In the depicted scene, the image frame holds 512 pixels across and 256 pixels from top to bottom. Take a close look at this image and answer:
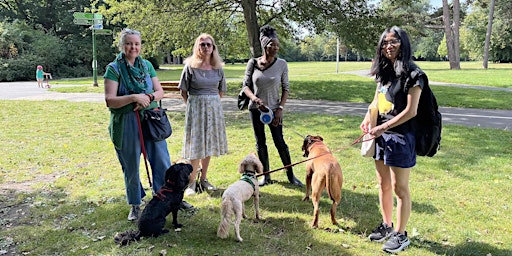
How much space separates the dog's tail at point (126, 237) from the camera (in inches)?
139

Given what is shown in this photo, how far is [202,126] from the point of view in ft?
15.3

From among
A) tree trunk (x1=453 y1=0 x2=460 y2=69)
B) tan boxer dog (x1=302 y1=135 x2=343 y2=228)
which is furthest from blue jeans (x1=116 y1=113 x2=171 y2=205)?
tree trunk (x1=453 y1=0 x2=460 y2=69)

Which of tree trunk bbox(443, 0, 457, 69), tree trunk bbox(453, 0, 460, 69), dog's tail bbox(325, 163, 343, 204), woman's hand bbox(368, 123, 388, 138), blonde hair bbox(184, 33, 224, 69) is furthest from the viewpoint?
tree trunk bbox(443, 0, 457, 69)

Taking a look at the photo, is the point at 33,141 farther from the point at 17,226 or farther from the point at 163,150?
the point at 163,150

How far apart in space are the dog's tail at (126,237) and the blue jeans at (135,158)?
19.7 inches

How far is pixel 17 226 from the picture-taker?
13.3 ft

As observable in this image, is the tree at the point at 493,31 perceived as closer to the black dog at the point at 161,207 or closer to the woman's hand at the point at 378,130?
the woman's hand at the point at 378,130

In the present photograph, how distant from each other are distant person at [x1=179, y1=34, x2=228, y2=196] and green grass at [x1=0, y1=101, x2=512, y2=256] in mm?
663

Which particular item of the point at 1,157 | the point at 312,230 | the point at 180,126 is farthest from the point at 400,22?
the point at 1,157

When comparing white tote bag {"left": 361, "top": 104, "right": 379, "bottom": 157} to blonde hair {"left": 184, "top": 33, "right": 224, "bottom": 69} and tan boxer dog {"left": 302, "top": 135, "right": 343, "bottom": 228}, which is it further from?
blonde hair {"left": 184, "top": 33, "right": 224, "bottom": 69}

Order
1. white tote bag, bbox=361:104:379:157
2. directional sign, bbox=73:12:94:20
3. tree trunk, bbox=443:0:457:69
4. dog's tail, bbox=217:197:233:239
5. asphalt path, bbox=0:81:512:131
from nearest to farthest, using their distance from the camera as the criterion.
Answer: white tote bag, bbox=361:104:379:157 < dog's tail, bbox=217:197:233:239 < asphalt path, bbox=0:81:512:131 < directional sign, bbox=73:12:94:20 < tree trunk, bbox=443:0:457:69

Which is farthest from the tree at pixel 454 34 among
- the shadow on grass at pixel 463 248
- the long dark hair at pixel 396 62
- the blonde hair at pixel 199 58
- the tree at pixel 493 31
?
the long dark hair at pixel 396 62

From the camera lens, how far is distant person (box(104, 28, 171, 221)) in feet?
11.7

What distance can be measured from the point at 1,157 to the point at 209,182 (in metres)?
4.32
